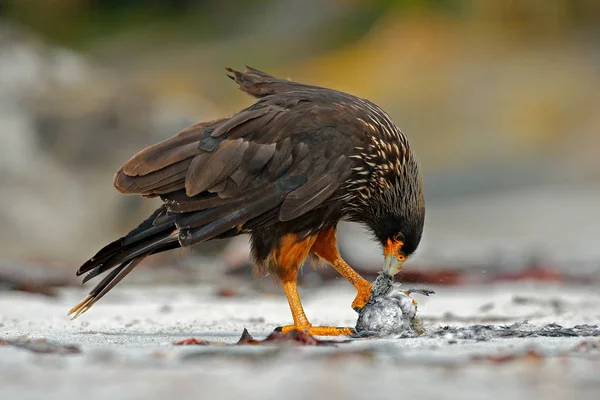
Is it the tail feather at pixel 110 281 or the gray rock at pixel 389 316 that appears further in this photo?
the tail feather at pixel 110 281

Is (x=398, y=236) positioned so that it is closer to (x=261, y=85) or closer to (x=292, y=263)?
(x=292, y=263)

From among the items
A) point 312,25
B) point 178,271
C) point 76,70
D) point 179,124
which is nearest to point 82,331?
point 178,271

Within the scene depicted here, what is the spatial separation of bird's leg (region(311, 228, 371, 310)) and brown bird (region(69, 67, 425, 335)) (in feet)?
1.19

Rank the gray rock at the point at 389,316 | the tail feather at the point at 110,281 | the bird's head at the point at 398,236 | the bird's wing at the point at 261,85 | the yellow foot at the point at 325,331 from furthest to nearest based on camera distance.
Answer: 1. the bird's wing at the point at 261,85
2. the bird's head at the point at 398,236
3. the tail feather at the point at 110,281
4. the yellow foot at the point at 325,331
5. the gray rock at the point at 389,316

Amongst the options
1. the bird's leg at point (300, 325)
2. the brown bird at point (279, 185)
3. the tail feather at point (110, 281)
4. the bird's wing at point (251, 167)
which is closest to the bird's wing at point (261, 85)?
the brown bird at point (279, 185)

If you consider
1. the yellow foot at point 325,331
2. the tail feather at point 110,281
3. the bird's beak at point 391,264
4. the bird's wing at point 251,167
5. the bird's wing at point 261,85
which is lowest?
the yellow foot at point 325,331

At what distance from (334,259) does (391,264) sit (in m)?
0.65

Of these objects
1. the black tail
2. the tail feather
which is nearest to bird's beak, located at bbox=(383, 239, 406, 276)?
the black tail

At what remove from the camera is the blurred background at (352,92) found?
13.9 metres

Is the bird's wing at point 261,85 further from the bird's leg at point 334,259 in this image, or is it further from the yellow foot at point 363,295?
the yellow foot at point 363,295

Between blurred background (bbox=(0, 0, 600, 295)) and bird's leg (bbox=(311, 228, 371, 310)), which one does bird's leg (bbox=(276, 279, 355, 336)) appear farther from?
blurred background (bbox=(0, 0, 600, 295))

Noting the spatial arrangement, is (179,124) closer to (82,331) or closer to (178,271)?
(178,271)

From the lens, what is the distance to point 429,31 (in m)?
26.0

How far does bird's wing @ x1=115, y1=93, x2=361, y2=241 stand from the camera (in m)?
6.46
